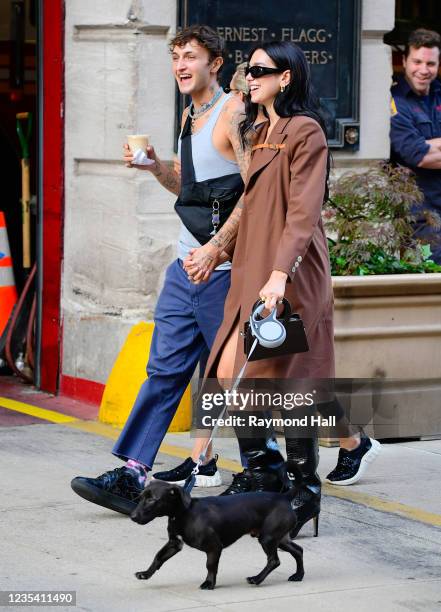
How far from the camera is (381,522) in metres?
5.79

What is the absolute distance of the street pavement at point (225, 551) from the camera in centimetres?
473

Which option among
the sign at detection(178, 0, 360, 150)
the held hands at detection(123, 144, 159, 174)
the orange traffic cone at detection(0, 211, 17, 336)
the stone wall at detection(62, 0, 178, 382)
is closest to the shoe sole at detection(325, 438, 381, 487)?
the held hands at detection(123, 144, 159, 174)

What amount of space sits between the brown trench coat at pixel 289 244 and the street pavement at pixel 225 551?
70 cm

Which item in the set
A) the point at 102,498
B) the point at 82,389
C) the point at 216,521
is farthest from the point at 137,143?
the point at 82,389

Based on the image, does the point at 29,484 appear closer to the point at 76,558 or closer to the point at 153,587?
the point at 76,558

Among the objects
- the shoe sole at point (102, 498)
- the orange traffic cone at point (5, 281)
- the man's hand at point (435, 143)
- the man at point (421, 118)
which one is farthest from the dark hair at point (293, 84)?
the orange traffic cone at point (5, 281)

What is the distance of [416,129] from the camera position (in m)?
8.89

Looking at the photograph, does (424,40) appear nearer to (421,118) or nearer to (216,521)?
(421,118)

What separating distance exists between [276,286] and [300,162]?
51cm

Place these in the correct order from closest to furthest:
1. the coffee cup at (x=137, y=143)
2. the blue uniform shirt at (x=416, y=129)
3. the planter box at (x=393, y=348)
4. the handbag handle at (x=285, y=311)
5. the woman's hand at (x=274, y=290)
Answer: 1. the woman's hand at (x=274, y=290)
2. the handbag handle at (x=285, y=311)
3. the coffee cup at (x=137, y=143)
4. the planter box at (x=393, y=348)
5. the blue uniform shirt at (x=416, y=129)

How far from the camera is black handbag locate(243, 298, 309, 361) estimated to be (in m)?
5.11

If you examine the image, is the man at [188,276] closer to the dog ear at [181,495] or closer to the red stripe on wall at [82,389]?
the dog ear at [181,495]

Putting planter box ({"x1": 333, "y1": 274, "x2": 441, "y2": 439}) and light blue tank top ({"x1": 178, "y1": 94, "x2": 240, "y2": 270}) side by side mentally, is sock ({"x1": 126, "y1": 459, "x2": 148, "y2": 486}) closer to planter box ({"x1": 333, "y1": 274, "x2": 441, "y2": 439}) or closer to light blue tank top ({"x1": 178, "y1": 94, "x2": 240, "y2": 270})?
light blue tank top ({"x1": 178, "y1": 94, "x2": 240, "y2": 270})

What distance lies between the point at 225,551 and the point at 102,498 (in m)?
0.65
